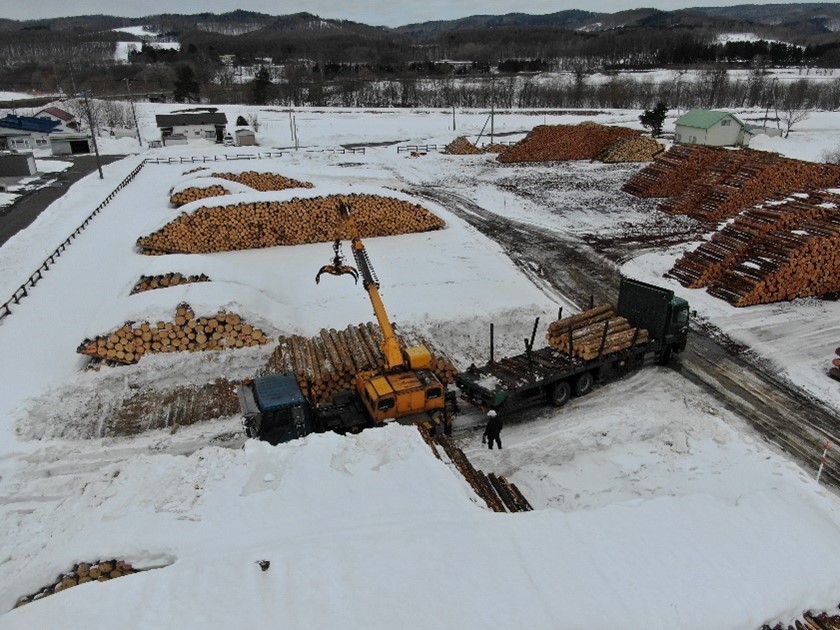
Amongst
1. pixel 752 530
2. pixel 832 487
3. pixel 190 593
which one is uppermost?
pixel 190 593

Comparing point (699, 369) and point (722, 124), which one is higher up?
point (722, 124)

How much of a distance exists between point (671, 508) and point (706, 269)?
46.0 feet

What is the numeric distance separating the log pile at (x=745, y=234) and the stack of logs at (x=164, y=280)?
1728cm

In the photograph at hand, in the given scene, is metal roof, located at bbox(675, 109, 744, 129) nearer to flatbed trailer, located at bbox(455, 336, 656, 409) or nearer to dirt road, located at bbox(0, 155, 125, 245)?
flatbed trailer, located at bbox(455, 336, 656, 409)

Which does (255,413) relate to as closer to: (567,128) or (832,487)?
(832,487)

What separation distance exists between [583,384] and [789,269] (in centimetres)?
1013

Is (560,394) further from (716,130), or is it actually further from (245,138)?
(245,138)

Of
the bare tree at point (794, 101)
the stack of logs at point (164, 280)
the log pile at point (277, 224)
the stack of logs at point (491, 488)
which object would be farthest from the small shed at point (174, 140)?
the bare tree at point (794, 101)

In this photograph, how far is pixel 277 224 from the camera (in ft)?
87.9

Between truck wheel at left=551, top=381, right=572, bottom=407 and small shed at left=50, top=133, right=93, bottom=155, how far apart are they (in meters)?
59.3

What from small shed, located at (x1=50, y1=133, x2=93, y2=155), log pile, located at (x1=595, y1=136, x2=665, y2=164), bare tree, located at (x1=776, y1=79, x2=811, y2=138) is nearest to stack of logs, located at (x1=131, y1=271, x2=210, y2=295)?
log pile, located at (x1=595, y1=136, x2=665, y2=164)

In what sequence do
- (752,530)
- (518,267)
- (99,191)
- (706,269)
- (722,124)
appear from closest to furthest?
(752,530) < (706,269) < (518,267) < (99,191) < (722,124)

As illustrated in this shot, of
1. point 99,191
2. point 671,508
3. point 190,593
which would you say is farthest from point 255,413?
point 99,191

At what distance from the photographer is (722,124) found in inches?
1916
